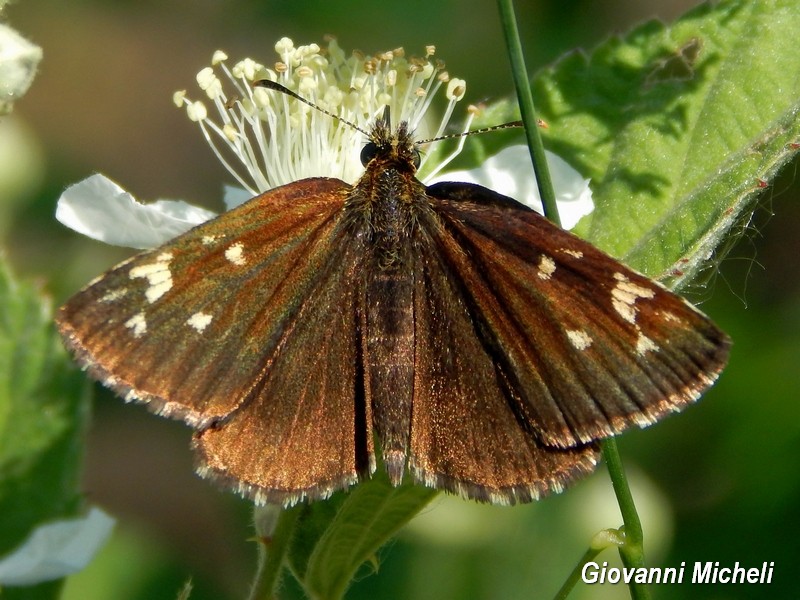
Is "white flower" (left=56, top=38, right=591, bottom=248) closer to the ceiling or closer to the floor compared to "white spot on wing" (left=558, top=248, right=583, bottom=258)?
closer to the ceiling

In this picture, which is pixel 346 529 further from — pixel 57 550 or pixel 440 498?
pixel 57 550

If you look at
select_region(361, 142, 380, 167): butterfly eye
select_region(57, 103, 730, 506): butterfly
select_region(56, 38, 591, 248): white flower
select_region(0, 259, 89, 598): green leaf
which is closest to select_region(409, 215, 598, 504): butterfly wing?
select_region(57, 103, 730, 506): butterfly

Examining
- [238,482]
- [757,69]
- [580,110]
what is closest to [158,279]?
[238,482]

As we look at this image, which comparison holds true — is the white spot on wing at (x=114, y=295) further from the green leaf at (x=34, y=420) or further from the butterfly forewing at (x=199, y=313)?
the green leaf at (x=34, y=420)

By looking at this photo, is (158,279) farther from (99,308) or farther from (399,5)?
(399,5)

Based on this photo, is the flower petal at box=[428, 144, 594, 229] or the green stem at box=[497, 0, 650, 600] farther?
the flower petal at box=[428, 144, 594, 229]

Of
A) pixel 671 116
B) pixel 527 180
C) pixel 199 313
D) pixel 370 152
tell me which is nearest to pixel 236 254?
pixel 199 313

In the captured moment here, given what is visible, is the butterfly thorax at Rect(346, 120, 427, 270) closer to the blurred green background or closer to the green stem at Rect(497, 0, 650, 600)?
the green stem at Rect(497, 0, 650, 600)
